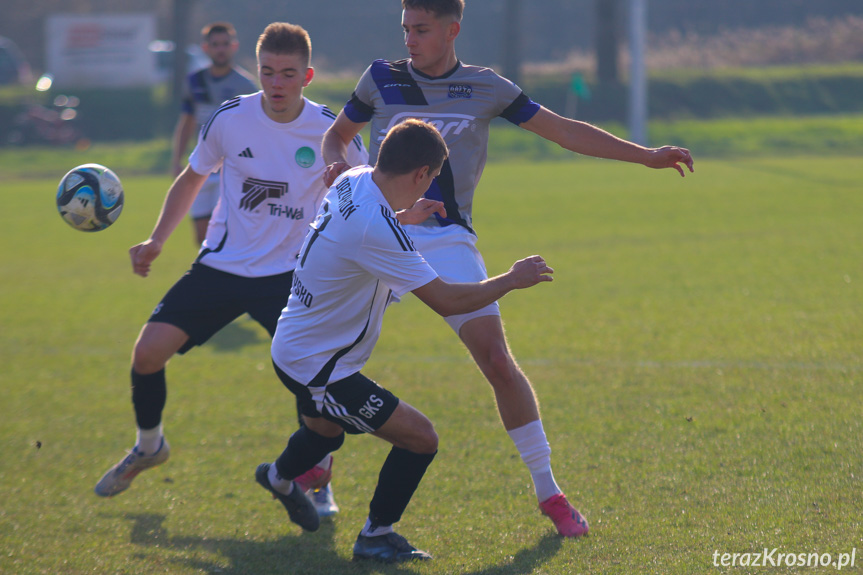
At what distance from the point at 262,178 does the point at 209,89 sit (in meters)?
4.11

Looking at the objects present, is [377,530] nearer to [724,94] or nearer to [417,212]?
[417,212]

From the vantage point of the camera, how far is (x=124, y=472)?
470 centimetres

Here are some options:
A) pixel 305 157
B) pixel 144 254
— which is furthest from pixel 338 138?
pixel 144 254

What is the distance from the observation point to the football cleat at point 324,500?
4.49 meters

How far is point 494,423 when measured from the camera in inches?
220

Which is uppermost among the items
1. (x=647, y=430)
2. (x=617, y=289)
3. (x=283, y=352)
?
(x=283, y=352)

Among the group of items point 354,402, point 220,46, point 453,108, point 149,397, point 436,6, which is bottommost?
point 149,397

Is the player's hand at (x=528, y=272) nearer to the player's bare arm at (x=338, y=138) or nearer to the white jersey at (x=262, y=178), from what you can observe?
the player's bare arm at (x=338, y=138)

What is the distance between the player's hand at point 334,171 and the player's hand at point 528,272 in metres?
1.05

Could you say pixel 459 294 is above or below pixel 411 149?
below

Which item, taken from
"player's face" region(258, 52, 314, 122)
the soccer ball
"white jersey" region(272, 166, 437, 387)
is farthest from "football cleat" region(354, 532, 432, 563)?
"player's face" region(258, 52, 314, 122)

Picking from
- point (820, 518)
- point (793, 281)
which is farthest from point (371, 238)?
point (793, 281)

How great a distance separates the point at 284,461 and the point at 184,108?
5.43m

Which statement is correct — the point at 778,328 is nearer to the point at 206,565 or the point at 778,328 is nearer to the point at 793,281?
the point at 793,281
